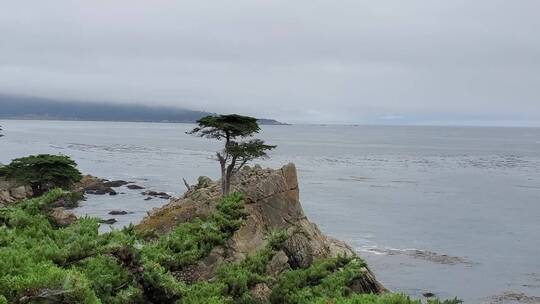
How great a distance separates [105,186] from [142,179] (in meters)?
9.85

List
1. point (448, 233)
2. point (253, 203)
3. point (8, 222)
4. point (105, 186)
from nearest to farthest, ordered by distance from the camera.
Answer: point (8, 222) → point (253, 203) → point (448, 233) → point (105, 186)

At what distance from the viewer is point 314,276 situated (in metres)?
13.2

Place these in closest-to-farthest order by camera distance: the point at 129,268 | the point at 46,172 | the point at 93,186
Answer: the point at 129,268, the point at 46,172, the point at 93,186

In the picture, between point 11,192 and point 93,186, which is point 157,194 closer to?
point 93,186

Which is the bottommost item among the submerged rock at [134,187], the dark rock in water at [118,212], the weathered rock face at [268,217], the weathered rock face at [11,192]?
the dark rock in water at [118,212]

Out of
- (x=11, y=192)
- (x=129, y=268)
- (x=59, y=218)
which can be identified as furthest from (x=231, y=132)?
(x=129, y=268)

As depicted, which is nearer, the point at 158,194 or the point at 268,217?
the point at 268,217

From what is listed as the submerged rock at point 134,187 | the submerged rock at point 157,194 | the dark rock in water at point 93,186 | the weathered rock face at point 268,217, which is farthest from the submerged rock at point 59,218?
the submerged rock at point 134,187

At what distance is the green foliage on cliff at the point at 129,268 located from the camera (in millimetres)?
7867

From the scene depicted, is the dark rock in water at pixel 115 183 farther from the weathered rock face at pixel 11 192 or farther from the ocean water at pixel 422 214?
the weathered rock face at pixel 11 192

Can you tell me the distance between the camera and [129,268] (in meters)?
11.1

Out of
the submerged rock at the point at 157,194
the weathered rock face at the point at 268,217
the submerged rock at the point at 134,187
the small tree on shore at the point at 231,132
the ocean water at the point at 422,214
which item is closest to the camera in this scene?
the weathered rock face at the point at 268,217

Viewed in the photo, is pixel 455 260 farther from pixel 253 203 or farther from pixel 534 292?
pixel 253 203

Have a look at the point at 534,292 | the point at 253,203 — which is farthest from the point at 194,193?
the point at 534,292
